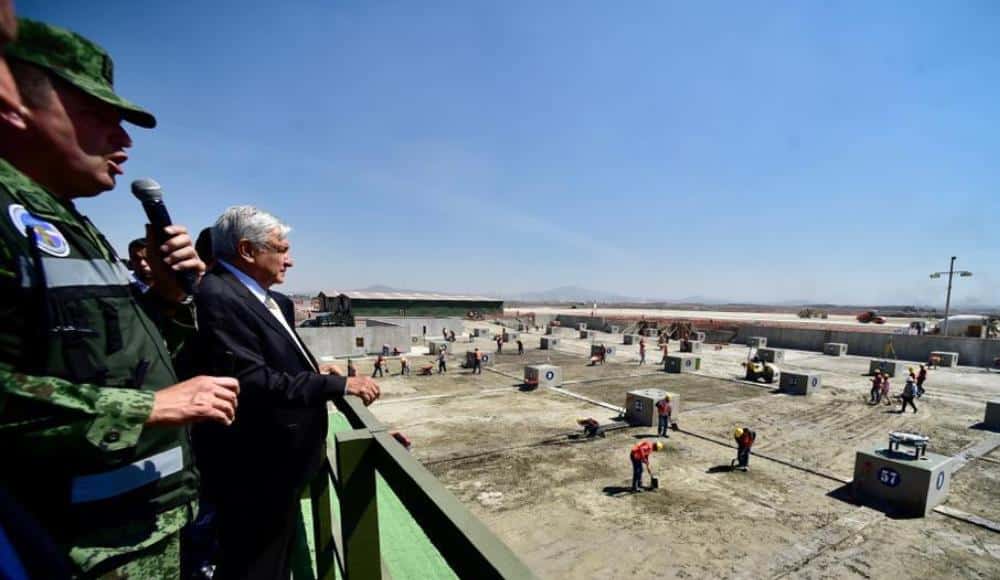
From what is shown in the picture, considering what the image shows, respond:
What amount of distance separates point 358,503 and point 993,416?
2329cm

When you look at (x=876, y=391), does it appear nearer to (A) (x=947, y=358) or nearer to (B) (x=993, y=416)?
(B) (x=993, y=416)

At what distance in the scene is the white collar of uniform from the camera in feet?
7.83

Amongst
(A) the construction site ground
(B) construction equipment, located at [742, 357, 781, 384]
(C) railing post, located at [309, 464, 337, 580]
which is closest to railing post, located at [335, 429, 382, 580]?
(C) railing post, located at [309, 464, 337, 580]

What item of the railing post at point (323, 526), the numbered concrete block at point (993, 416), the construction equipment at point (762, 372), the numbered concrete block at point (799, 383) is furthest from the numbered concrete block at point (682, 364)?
the railing post at point (323, 526)

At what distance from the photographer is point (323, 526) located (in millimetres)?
2742

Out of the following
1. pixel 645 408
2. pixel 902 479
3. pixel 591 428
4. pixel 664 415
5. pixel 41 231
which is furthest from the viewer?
pixel 645 408

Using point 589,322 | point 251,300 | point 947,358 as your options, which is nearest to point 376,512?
point 251,300

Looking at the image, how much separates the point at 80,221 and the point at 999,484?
17651mm

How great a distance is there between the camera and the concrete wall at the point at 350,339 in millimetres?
27750

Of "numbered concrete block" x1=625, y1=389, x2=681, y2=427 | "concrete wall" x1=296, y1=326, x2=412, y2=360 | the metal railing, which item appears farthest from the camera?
"concrete wall" x1=296, y1=326, x2=412, y2=360

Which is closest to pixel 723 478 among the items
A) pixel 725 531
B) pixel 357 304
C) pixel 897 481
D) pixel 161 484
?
pixel 725 531

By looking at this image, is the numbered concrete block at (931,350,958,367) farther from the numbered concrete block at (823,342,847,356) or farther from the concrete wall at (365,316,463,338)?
the concrete wall at (365,316,463,338)

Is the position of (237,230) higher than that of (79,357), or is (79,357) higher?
(237,230)

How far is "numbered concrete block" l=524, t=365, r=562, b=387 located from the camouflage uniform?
19.6m
